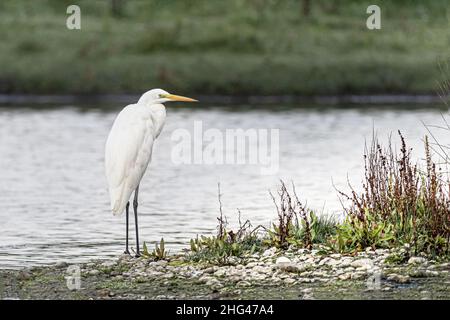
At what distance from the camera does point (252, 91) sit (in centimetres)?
4959

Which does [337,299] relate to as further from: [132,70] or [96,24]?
[96,24]

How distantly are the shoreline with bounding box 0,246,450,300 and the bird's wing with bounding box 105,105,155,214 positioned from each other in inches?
40.2

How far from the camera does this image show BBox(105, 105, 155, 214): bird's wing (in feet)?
49.4

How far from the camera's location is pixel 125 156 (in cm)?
1509

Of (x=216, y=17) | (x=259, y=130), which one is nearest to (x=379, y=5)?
(x=216, y=17)
